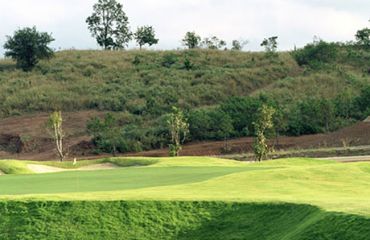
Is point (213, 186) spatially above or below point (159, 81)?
below

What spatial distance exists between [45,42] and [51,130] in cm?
2736

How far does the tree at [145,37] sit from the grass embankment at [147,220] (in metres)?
85.2

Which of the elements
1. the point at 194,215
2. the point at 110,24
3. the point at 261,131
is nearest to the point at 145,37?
the point at 110,24

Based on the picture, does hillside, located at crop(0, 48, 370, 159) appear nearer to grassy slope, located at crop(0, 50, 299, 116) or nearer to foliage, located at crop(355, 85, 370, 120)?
grassy slope, located at crop(0, 50, 299, 116)

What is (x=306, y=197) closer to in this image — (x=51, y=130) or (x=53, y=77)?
(x=51, y=130)

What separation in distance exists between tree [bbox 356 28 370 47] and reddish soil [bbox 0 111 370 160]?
124 feet

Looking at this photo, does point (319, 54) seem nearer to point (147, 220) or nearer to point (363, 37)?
point (363, 37)

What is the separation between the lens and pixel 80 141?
57.2 metres

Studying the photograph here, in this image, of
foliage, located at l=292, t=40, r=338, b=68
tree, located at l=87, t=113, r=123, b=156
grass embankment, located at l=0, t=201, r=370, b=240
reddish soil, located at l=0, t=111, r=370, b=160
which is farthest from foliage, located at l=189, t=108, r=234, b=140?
grass embankment, located at l=0, t=201, r=370, b=240

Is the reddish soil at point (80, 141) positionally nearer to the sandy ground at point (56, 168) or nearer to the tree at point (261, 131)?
the tree at point (261, 131)

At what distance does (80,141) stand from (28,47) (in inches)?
972

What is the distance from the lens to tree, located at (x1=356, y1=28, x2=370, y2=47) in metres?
88.3

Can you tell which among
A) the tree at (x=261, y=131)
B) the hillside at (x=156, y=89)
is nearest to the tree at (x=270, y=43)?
the hillside at (x=156, y=89)

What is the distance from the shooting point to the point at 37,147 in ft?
190
